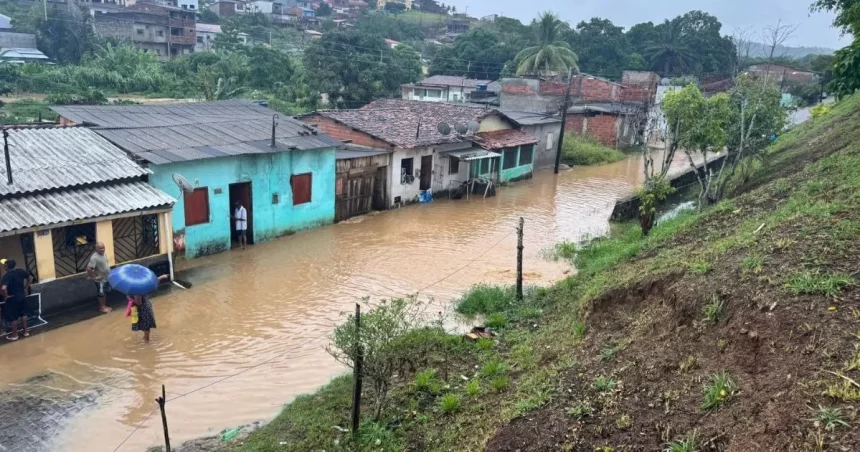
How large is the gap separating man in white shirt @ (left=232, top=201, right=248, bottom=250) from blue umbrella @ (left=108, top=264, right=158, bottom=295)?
5788 mm

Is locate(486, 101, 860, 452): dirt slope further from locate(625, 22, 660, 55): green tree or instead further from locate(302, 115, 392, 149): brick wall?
locate(625, 22, 660, 55): green tree

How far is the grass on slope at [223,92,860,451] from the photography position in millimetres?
4500

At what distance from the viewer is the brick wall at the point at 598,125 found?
121 ft

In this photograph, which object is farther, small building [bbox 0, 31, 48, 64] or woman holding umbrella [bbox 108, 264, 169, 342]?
small building [bbox 0, 31, 48, 64]

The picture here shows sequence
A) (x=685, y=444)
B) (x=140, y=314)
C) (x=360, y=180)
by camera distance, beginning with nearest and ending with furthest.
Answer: (x=685, y=444), (x=140, y=314), (x=360, y=180)

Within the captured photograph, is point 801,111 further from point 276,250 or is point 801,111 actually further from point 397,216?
point 276,250

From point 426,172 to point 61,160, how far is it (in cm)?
1283

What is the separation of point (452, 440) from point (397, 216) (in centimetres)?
1440

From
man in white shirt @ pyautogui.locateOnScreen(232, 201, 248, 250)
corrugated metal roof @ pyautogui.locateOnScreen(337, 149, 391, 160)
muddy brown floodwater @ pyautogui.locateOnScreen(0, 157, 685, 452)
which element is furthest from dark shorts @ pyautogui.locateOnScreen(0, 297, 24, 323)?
corrugated metal roof @ pyautogui.locateOnScreen(337, 149, 391, 160)

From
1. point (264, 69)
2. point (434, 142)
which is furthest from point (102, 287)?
point (264, 69)

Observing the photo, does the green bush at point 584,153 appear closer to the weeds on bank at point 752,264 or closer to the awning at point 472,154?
the awning at point 472,154

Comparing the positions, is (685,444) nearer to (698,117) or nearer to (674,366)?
(674,366)

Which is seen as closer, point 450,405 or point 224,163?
point 450,405

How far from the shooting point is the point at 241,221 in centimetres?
1555
